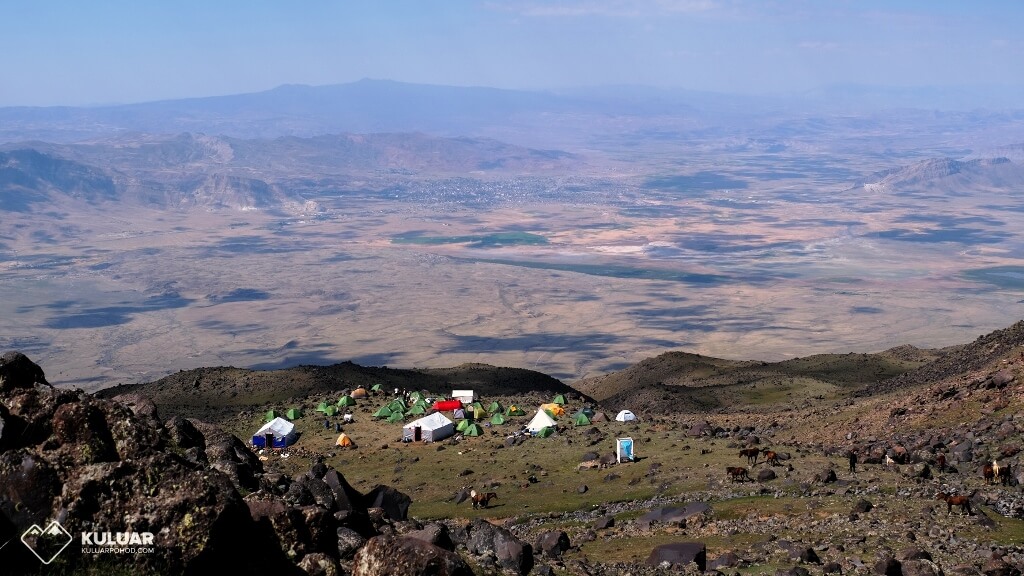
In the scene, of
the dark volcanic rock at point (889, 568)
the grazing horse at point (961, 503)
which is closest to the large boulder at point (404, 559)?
the dark volcanic rock at point (889, 568)

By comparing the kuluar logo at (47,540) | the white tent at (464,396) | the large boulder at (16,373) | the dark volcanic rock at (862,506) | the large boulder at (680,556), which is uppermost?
the large boulder at (16,373)

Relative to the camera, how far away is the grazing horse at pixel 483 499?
107 feet

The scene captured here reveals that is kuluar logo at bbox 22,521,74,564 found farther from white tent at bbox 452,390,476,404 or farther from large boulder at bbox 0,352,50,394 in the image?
white tent at bbox 452,390,476,404

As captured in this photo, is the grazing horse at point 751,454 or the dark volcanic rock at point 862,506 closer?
the dark volcanic rock at point 862,506

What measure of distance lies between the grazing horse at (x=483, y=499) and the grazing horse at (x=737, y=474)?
7.25 m

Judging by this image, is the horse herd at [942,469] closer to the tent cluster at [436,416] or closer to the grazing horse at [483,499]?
the grazing horse at [483,499]

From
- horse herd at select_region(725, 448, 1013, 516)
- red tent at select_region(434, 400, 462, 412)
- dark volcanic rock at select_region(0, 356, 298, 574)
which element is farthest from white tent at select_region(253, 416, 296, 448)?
dark volcanic rock at select_region(0, 356, 298, 574)

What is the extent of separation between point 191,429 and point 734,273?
162m

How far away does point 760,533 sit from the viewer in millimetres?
24438

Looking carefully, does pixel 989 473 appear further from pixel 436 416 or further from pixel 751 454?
pixel 436 416

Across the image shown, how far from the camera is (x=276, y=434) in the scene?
45031 mm

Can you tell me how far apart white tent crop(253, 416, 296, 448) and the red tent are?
21.4 ft

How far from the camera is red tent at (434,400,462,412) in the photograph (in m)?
48.5

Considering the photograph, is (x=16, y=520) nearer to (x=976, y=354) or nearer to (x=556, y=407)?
(x=556, y=407)
